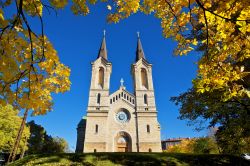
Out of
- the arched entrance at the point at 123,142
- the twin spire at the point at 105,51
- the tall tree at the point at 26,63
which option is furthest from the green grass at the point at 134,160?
the twin spire at the point at 105,51

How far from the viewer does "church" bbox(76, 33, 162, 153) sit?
1331 inches

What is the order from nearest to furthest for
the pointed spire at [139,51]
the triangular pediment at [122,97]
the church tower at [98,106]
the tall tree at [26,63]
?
the tall tree at [26,63] → the church tower at [98,106] → the triangular pediment at [122,97] → the pointed spire at [139,51]

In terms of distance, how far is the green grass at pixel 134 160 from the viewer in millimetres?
14031

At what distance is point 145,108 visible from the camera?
37469 mm

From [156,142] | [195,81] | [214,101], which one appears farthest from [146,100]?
[195,81]

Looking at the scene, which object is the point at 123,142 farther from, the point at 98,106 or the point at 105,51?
the point at 105,51

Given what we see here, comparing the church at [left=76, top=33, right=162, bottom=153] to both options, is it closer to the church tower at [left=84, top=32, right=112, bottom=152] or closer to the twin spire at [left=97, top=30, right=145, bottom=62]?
the church tower at [left=84, top=32, right=112, bottom=152]

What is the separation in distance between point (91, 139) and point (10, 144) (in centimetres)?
1191

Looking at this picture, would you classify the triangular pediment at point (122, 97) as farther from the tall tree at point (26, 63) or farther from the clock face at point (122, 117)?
the tall tree at point (26, 63)

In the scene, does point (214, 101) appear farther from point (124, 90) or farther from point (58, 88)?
point (124, 90)

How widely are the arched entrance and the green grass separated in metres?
19.1

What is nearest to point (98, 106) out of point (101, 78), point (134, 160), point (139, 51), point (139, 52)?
point (101, 78)

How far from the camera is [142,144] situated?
110ft

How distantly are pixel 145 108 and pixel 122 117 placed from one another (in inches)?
180
